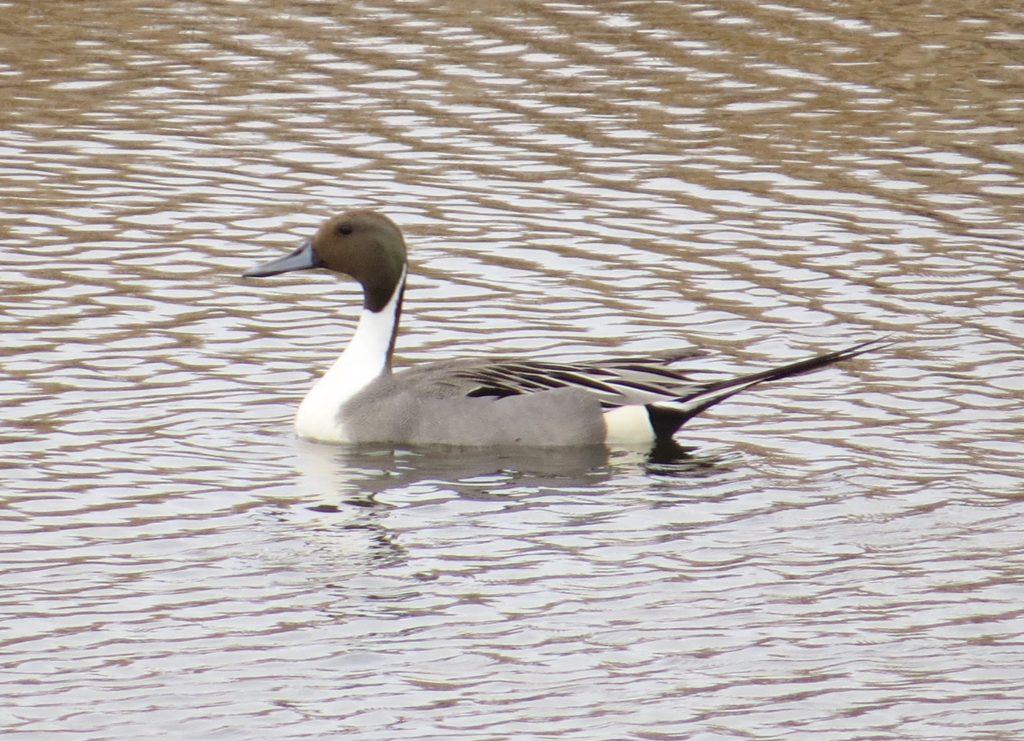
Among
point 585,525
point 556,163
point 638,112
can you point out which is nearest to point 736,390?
point 585,525

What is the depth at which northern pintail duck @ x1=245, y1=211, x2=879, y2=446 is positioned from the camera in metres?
10.8

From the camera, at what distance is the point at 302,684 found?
7.59 metres

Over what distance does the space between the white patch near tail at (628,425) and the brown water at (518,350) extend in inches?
9.1

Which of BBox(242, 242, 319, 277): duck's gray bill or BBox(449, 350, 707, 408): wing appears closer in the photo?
BBox(449, 350, 707, 408): wing

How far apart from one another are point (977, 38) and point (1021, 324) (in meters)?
6.79

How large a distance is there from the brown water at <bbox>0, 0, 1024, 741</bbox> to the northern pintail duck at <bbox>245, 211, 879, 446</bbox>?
18 centimetres

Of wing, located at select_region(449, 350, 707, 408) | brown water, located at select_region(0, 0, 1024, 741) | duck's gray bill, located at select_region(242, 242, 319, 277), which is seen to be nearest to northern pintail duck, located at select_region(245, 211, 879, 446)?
wing, located at select_region(449, 350, 707, 408)

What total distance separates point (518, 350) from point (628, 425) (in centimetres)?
137

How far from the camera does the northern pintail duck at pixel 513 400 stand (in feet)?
35.4

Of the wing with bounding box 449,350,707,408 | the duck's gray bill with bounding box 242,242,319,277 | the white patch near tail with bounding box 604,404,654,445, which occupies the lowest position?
the white patch near tail with bounding box 604,404,654,445

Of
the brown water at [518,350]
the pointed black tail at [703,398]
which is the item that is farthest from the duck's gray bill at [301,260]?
the pointed black tail at [703,398]

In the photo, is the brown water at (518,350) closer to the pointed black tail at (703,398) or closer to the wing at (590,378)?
the pointed black tail at (703,398)

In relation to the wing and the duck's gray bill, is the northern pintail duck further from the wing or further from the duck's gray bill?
the duck's gray bill

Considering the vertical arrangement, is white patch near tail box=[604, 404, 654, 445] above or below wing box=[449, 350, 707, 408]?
below
